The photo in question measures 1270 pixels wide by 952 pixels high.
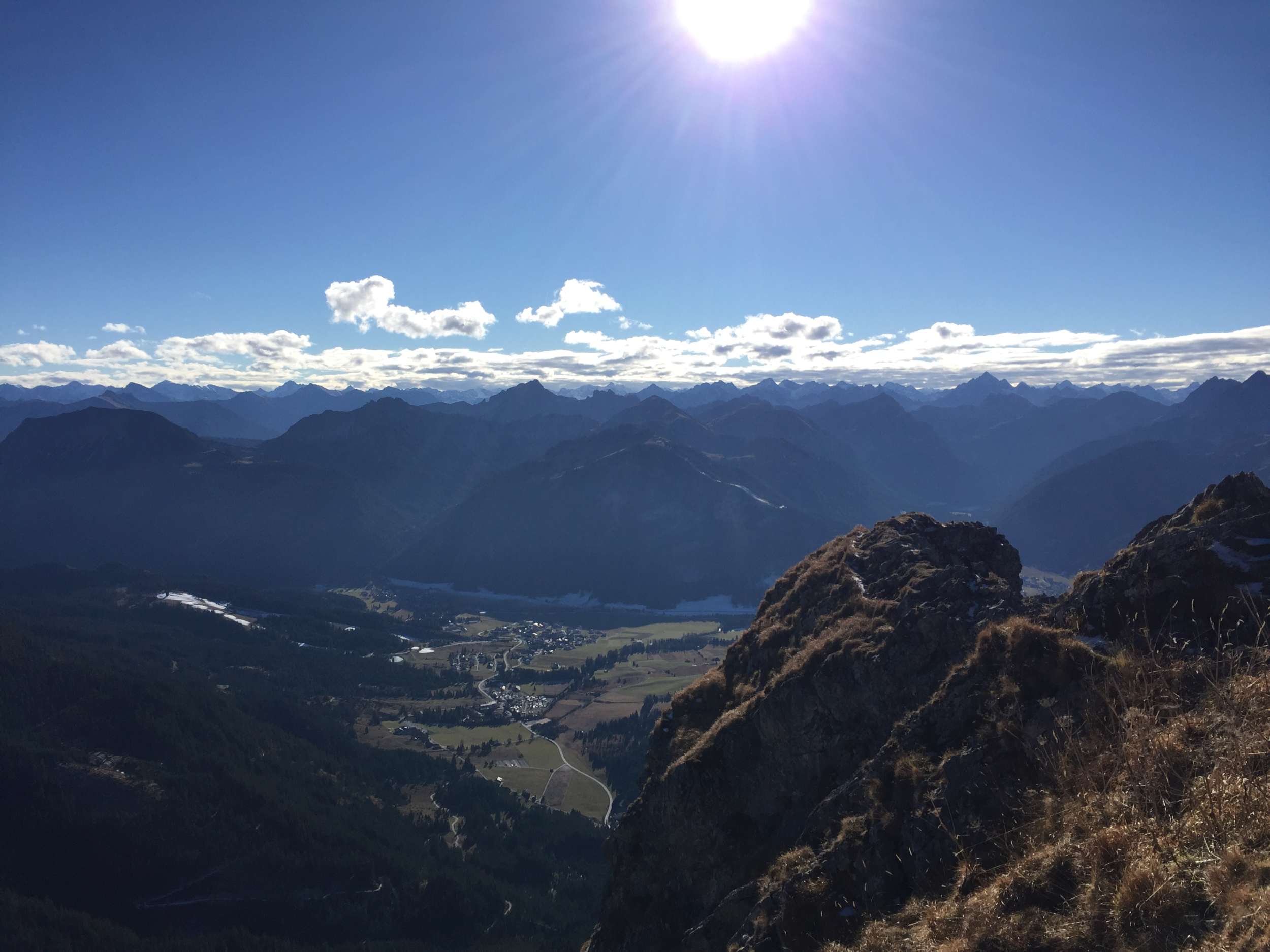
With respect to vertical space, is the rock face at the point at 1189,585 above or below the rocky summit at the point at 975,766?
above

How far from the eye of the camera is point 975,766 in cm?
2094

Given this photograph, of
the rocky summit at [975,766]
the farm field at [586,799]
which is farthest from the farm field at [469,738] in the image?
the rocky summit at [975,766]

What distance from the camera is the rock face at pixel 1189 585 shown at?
853 inches

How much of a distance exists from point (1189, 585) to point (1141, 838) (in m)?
14.5

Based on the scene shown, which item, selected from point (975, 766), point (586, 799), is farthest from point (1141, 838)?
point (586, 799)

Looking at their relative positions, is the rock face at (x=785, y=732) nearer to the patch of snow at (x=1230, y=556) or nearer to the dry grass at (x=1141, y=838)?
the patch of snow at (x=1230, y=556)

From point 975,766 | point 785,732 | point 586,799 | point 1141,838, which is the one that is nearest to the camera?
point 1141,838

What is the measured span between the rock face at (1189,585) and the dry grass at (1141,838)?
2.83 m

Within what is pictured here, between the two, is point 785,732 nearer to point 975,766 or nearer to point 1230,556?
point 975,766

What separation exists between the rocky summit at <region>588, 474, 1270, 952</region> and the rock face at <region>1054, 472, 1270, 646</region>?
10 cm

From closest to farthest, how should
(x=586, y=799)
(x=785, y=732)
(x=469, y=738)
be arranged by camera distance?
(x=785, y=732) < (x=586, y=799) < (x=469, y=738)

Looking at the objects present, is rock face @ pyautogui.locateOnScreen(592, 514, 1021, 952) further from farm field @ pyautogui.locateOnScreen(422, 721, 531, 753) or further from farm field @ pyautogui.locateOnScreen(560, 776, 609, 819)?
farm field @ pyautogui.locateOnScreen(422, 721, 531, 753)

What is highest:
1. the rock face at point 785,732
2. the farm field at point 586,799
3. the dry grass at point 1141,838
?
the dry grass at point 1141,838

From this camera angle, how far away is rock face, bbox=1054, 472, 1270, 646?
2166 cm
